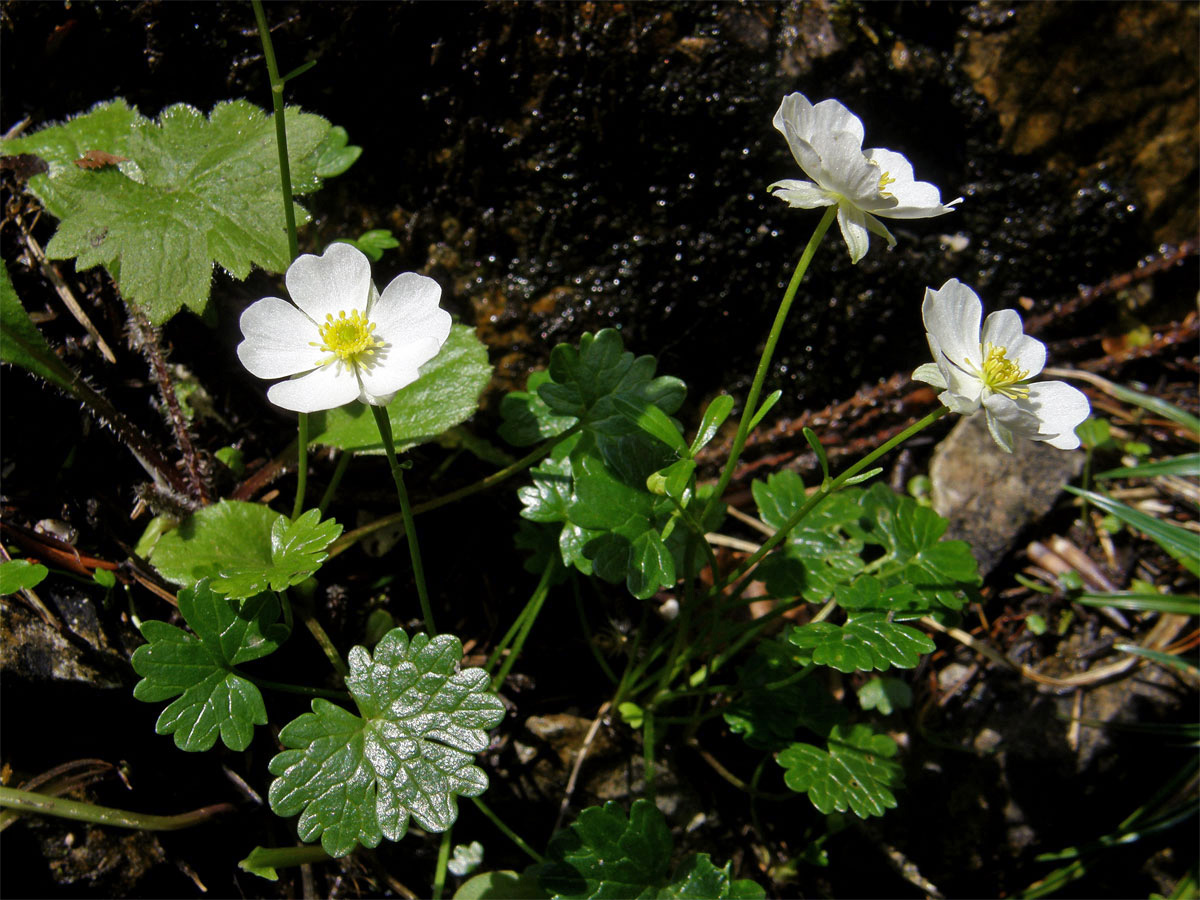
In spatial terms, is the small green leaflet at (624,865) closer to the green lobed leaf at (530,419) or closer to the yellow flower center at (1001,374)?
the green lobed leaf at (530,419)

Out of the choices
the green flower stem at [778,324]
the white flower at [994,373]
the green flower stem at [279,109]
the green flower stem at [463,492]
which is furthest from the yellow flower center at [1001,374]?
the green flower stem at [279,109]

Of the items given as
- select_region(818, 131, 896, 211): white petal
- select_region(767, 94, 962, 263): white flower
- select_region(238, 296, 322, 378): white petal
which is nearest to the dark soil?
select_region(238, 296, 322, 378): white petal

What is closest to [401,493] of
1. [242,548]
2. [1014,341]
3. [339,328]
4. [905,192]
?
[339,328]

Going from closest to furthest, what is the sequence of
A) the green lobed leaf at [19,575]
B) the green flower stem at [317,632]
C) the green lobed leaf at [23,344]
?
the green lobed leaf at [19,575]
the green flower stem at [317,632]
the green lobed leaf at [23,344]

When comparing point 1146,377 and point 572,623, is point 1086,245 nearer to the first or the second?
point 1146,377

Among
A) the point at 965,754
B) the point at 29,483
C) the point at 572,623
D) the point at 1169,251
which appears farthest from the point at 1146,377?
the point at 29,483

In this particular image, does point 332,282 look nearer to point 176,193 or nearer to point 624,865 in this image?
point 176,193
